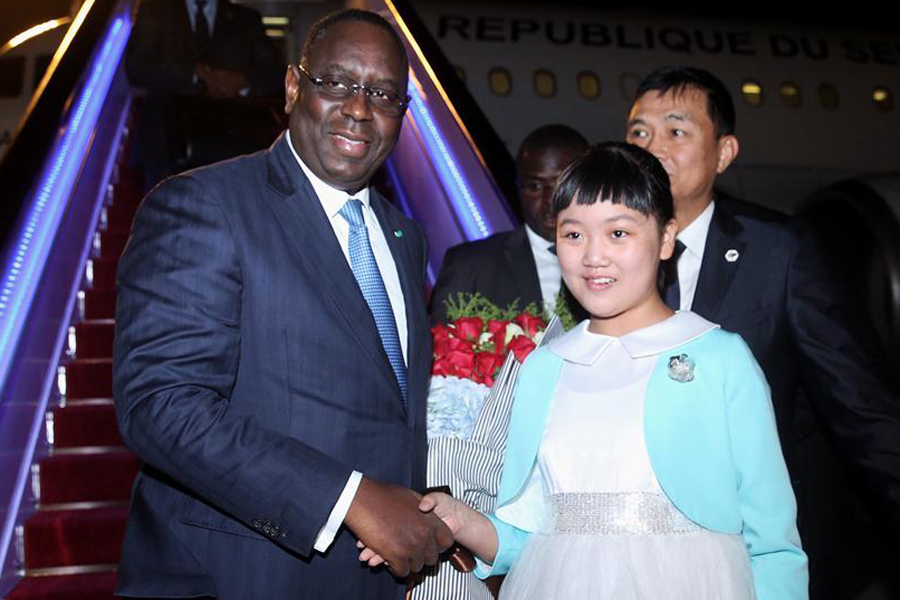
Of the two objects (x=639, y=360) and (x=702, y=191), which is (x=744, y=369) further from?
(x=702, y=191)

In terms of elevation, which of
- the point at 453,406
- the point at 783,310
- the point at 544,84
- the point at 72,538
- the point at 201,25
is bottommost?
the point at 72,538

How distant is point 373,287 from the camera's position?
2.07 m

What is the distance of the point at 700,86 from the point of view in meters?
2.62

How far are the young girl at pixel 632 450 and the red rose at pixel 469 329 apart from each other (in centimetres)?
32

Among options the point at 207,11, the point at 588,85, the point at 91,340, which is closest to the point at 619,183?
the point at 91,340

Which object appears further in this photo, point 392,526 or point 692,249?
point 692,249

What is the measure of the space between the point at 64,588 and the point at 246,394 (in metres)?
2.01

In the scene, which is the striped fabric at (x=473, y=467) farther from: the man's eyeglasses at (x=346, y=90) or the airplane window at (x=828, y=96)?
the airplane window at (x=828, y=96)

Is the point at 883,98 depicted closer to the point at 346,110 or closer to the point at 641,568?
the point at 346,110

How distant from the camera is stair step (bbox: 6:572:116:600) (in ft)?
11.0

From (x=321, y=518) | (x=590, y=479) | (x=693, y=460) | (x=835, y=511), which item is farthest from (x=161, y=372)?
(x=835, y=511)

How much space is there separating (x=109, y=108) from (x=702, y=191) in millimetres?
5016

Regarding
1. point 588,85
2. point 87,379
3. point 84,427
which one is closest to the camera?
point 84,427

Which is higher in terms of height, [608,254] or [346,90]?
[346,90]
